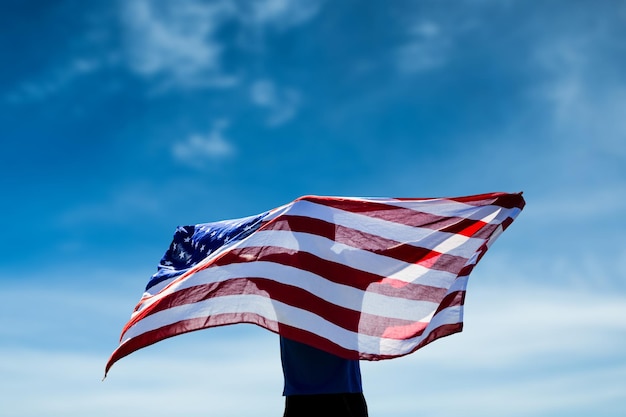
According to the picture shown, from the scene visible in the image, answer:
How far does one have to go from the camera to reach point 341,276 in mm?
8016

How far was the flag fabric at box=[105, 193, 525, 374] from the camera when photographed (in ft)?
24.3

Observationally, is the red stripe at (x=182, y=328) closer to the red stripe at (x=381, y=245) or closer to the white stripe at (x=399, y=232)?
the red stripe at (x=381, y=245)

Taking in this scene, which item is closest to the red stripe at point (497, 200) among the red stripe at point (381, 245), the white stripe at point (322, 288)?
the red stripe at point (381, 245)

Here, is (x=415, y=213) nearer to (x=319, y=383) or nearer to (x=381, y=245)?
(x=381, y=245)

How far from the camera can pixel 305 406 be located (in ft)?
22.7

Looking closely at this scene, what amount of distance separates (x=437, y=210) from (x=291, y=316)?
2520 millimetres

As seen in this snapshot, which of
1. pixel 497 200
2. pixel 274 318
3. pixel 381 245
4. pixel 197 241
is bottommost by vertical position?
pixel 274 318

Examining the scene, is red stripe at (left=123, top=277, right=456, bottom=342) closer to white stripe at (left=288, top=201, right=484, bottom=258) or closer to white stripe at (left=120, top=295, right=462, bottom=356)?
white stripe at (left=120, top=295, right=462, bottom=356)

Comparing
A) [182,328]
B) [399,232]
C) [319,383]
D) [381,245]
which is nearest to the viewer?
[319,383]

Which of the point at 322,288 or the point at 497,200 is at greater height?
the point at 497,200

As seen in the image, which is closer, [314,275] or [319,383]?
[319,383]

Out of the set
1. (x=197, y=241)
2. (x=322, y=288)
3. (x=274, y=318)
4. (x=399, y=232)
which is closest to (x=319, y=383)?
(x=274, y=318)

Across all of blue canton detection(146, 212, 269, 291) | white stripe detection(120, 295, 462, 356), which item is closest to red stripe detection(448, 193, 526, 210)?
white stripe detection(120, 295, 462, 356)

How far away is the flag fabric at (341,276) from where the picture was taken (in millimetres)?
7418
